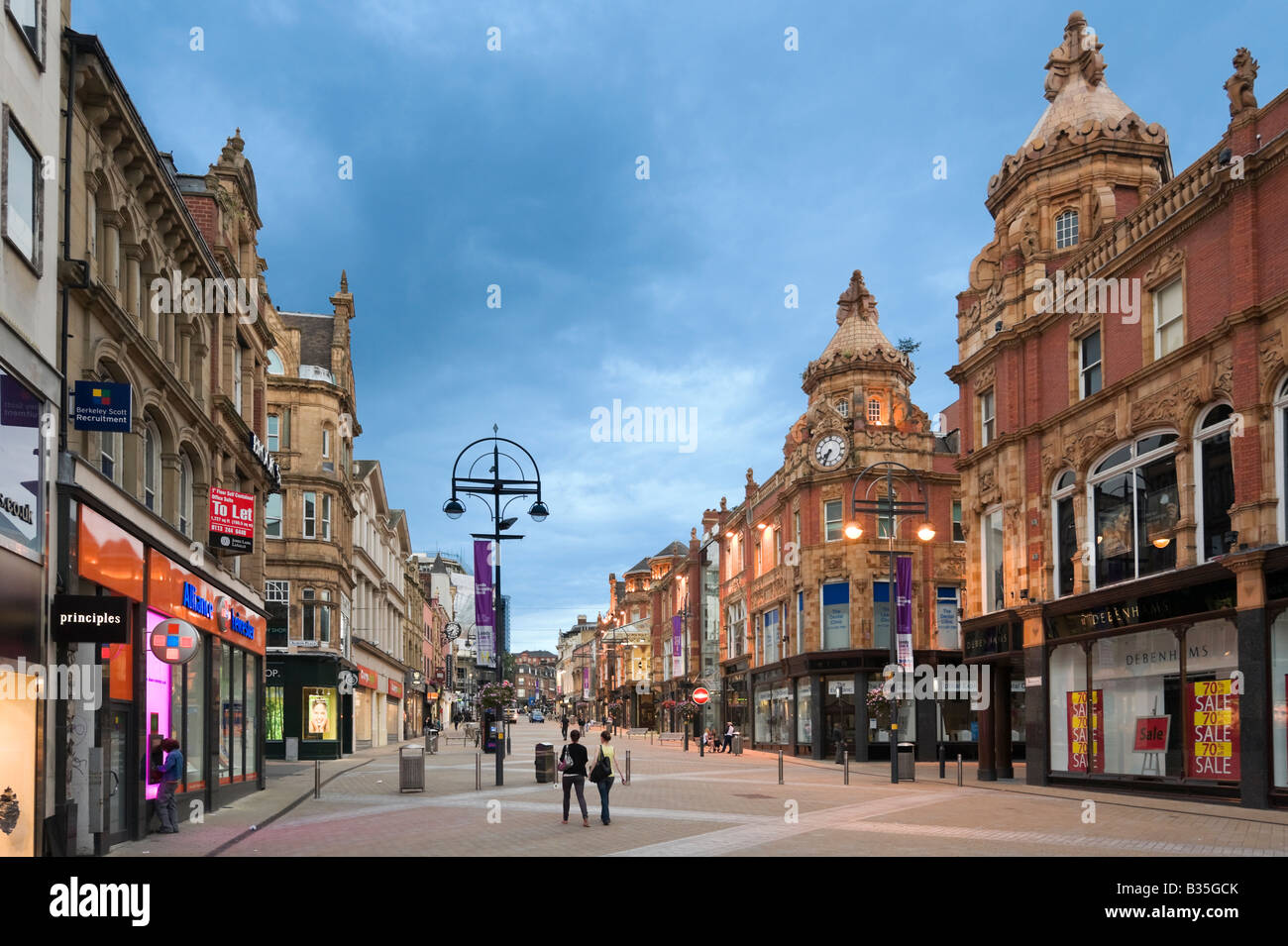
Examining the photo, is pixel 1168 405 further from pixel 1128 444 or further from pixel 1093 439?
pixel 1093 439

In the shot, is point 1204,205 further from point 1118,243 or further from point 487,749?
point 487,749

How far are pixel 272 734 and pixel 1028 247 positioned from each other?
34.9m

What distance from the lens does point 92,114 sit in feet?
54.2

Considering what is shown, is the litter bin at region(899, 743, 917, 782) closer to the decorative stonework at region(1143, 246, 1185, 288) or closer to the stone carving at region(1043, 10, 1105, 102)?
the decorative stonework at region(1143, 246, 1185, 288)

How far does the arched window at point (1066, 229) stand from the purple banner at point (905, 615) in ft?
35.5

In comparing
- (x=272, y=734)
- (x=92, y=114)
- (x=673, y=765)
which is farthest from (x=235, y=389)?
(x=272, y=734)

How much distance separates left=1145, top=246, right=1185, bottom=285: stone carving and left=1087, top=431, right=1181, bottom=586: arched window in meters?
3.49

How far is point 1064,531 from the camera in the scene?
29.8 m

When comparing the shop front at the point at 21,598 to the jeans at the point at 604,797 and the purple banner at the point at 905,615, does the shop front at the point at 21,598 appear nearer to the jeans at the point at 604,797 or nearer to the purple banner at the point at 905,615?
the jeans at the point at 604,797

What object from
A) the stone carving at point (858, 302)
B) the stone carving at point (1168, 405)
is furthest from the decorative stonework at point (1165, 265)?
the stone carving at point (858, 302)

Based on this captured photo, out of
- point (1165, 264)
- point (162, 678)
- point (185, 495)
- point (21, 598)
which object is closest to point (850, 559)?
point (1165, 264)

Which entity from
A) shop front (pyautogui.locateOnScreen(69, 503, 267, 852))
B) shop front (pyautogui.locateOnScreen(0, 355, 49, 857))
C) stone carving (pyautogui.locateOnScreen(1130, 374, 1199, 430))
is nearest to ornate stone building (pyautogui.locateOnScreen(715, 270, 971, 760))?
stone carving (pyautogui.locateOnScreen(1130, 374, 1199, 430))

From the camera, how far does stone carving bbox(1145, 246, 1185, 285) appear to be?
25.2 metres
